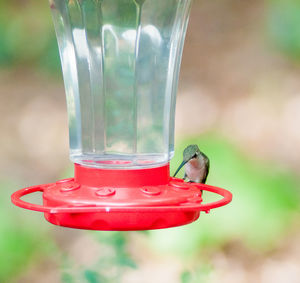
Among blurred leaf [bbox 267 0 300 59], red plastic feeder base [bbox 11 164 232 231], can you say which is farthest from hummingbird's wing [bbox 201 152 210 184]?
red plastic feeder base [bbox 11 164 232 231]

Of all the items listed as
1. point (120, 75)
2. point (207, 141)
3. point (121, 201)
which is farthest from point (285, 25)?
point (121, 201)

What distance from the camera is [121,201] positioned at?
170 cm

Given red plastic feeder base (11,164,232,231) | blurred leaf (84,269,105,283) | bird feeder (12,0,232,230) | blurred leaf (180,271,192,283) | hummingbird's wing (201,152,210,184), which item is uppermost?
bird feeder (12,0,232,230)

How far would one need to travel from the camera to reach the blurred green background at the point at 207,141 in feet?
12.0

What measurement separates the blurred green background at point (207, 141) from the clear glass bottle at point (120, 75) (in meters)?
1.42

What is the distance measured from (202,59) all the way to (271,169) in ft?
2.79

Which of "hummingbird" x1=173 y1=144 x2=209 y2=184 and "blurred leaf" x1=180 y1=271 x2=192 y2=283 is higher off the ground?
"hummingbird" x1=173 y1=144 x2=209 y2=184

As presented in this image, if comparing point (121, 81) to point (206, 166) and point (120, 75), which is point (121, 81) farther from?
point (206, 166)

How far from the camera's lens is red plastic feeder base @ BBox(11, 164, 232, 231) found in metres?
1.66

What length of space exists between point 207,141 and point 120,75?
1.71 meters

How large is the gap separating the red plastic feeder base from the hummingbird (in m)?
1.27

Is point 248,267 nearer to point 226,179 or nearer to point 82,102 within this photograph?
point 226,179

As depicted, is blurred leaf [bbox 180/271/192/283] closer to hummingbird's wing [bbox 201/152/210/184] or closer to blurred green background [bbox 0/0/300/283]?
blurred green background [bbox 0/0/300/283]

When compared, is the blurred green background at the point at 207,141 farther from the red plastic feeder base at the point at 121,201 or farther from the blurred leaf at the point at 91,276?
the red plastic feeder base at the point at 121,201
